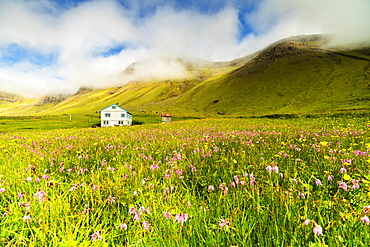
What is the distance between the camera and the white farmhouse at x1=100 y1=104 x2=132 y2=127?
8631 cm

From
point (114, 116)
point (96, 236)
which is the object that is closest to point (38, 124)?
point (114, 116)

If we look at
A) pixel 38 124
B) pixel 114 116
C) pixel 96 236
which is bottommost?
pixel 38 124

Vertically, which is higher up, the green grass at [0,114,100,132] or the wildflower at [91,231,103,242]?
the wildflower at [91,231,103,242]

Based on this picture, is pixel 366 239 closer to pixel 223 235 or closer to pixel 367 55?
pixel 223 235

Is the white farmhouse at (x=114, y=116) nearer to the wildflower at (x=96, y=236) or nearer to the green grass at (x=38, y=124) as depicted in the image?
the green grass at (x=38, y=124)

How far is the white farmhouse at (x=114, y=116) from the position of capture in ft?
283

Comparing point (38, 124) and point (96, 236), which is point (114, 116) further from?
point (96, 236)

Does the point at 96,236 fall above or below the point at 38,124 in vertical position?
above

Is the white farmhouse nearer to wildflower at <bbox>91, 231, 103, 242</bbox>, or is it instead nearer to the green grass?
the green grass

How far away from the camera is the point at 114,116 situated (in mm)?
86562

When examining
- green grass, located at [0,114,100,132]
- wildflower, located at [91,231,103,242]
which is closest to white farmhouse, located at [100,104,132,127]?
green grass, located at [0,114,100,132]

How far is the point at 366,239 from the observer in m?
1.92

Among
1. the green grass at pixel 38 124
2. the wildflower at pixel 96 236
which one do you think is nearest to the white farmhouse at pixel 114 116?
the green grass at pixel 38 124

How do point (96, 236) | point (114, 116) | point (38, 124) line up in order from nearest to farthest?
point (96, 236), point (38, 124), point (114, 116)
